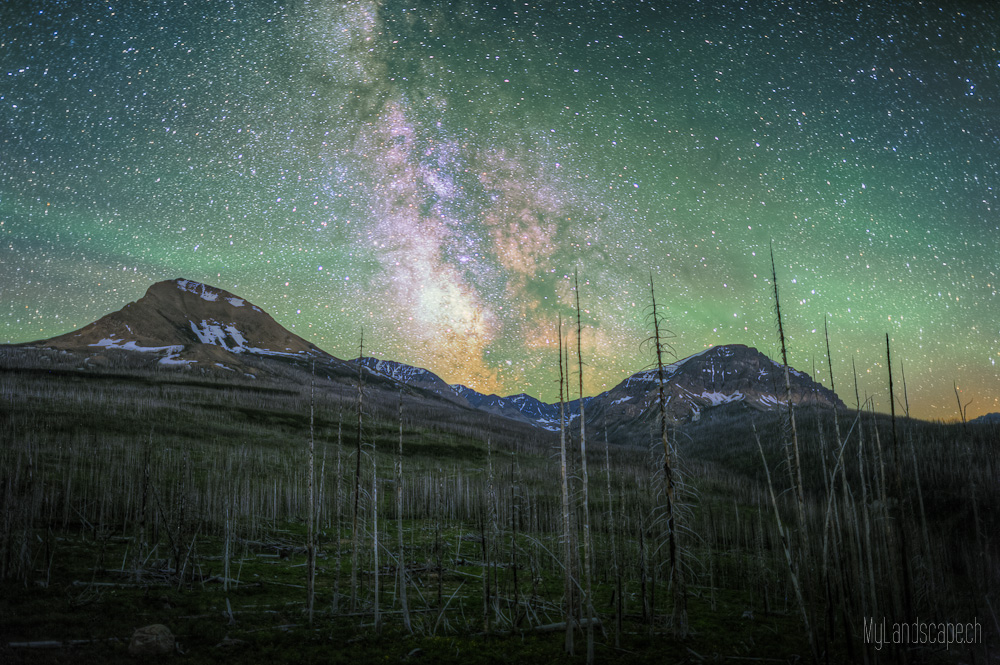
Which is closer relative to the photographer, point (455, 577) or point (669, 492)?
point (669, 492)

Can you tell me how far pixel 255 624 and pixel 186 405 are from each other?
166m

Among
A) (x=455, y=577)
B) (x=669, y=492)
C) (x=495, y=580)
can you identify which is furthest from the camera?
(x=455, y=577)

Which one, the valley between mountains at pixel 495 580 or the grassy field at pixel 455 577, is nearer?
the valley between mountains at pixel 495 580

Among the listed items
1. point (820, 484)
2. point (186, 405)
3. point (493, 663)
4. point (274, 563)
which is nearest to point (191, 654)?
point (493, 663)

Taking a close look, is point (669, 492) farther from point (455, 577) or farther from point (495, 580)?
point (455, 577)

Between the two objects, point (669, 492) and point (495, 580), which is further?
point (495, 580)

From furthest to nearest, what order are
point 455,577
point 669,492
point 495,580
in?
point 455,577 < point 495,580 < point 669,492

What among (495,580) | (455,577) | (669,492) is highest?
(669,492)

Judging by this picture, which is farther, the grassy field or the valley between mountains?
the grassy field

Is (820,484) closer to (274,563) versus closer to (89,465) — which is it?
(274,563)

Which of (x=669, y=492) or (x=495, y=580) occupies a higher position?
(x=669, y=492)

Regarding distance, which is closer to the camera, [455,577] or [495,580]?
[495,580]

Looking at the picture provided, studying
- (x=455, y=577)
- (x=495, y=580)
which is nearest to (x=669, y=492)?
(x=495, y=580)

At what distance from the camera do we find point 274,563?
160 ft
